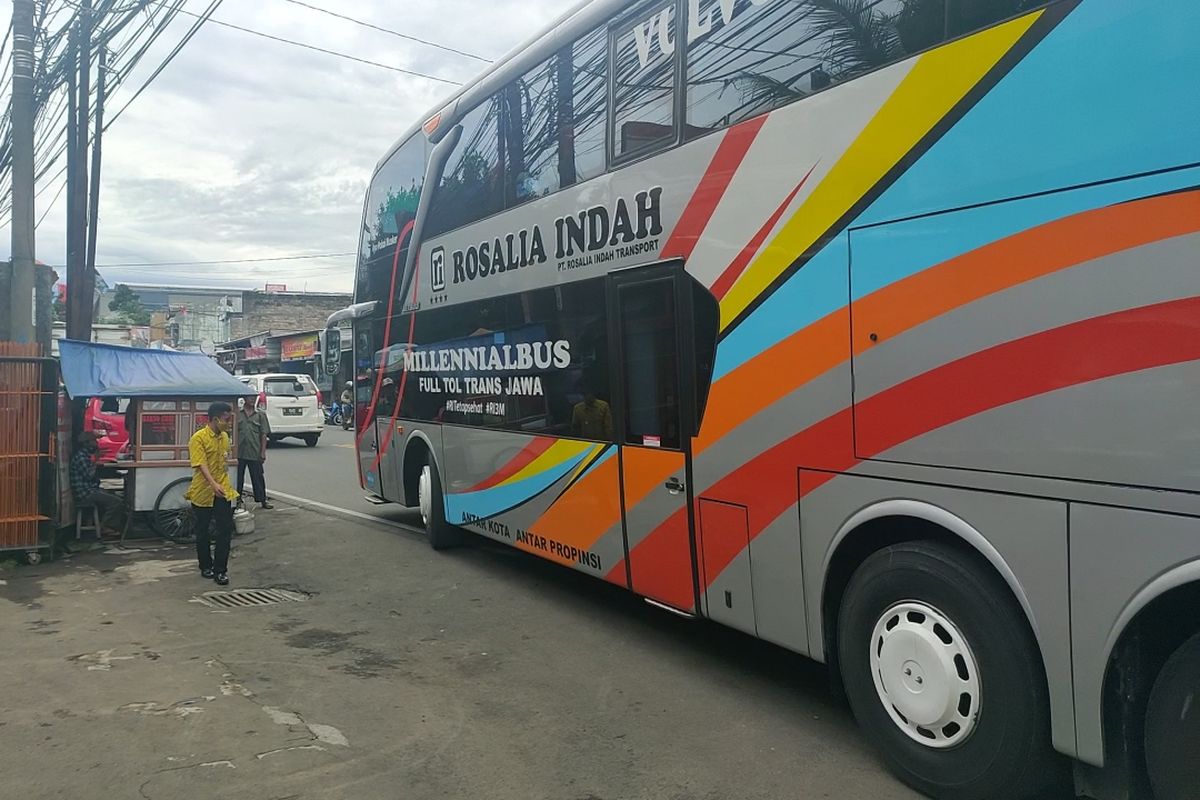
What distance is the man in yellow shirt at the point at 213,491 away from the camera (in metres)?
8.09

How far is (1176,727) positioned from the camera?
9.36 ft

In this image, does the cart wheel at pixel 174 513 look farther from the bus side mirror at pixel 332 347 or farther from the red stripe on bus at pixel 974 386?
the red stripe on bus at pixel 974 386

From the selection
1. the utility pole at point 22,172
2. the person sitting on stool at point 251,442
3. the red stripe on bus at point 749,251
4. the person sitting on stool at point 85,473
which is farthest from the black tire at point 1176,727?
the utility pole at point 22,172

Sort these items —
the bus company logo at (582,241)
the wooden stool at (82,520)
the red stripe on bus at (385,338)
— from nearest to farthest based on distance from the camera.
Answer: the bus company logo at (582,241)
the red stripe on bus at (385,338)
the wooden stool at (82,520)

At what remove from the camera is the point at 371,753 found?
430 cm

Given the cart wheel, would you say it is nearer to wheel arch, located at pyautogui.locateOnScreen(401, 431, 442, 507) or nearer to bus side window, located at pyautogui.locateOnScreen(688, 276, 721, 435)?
wheel arch, located at pyautogui.locateOnScreen(401, 431, 442, 507)

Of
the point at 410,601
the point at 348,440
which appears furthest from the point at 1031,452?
the point at 348,440

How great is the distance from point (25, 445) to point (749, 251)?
7.71 m

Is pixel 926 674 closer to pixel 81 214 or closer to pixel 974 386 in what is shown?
pixel 974 386

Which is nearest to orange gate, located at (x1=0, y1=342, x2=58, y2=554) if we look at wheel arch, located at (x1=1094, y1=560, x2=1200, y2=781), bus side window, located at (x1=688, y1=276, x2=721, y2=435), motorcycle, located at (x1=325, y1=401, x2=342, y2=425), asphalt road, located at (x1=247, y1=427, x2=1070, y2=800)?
asphalt road, located at (x1=247, y1=427, x2=1070, y2=800)

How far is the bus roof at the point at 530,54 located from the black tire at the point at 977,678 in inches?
157

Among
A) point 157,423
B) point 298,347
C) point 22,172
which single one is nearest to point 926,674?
point 157,423

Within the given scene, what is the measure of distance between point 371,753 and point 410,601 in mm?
3092

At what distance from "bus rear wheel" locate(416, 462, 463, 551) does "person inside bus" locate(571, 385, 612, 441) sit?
310cm
